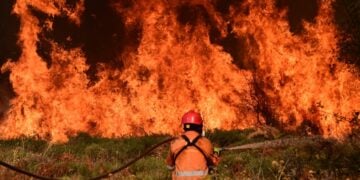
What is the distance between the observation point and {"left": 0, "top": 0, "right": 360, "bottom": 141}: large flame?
19.7 metres

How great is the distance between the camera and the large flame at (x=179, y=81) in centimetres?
1969

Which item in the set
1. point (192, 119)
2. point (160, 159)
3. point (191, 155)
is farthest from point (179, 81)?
point (191, 155)

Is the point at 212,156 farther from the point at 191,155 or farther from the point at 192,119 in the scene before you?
the point at 192,119

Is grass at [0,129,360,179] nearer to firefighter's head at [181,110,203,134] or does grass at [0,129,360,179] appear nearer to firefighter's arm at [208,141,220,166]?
firefighter's arm at [208,141,220,166]

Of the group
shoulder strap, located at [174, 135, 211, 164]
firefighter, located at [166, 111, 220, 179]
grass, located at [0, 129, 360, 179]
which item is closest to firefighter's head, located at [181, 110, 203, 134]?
firefighter, located at [166, 111, 220, 179]

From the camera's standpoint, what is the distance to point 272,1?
21.1m

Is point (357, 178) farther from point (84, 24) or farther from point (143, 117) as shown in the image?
point (84, 24)

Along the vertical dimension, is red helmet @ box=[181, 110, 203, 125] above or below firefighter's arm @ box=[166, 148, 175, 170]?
above

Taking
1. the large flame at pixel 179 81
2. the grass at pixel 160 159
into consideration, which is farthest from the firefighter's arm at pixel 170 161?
the large flame at pixel 179 81

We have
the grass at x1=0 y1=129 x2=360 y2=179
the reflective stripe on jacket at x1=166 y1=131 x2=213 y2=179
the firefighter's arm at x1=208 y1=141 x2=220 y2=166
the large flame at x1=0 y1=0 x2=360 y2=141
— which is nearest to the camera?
the reflective stripe on jacket at x1=166 y1=131 x2=213 y2=179

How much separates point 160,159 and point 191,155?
20.7 feet

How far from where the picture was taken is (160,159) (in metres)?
13.5

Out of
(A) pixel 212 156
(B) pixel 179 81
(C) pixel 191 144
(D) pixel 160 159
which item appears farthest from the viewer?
(B) pixel 179 81

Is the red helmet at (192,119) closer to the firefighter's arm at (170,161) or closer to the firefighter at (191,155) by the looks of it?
the firefighter at (191,155)
